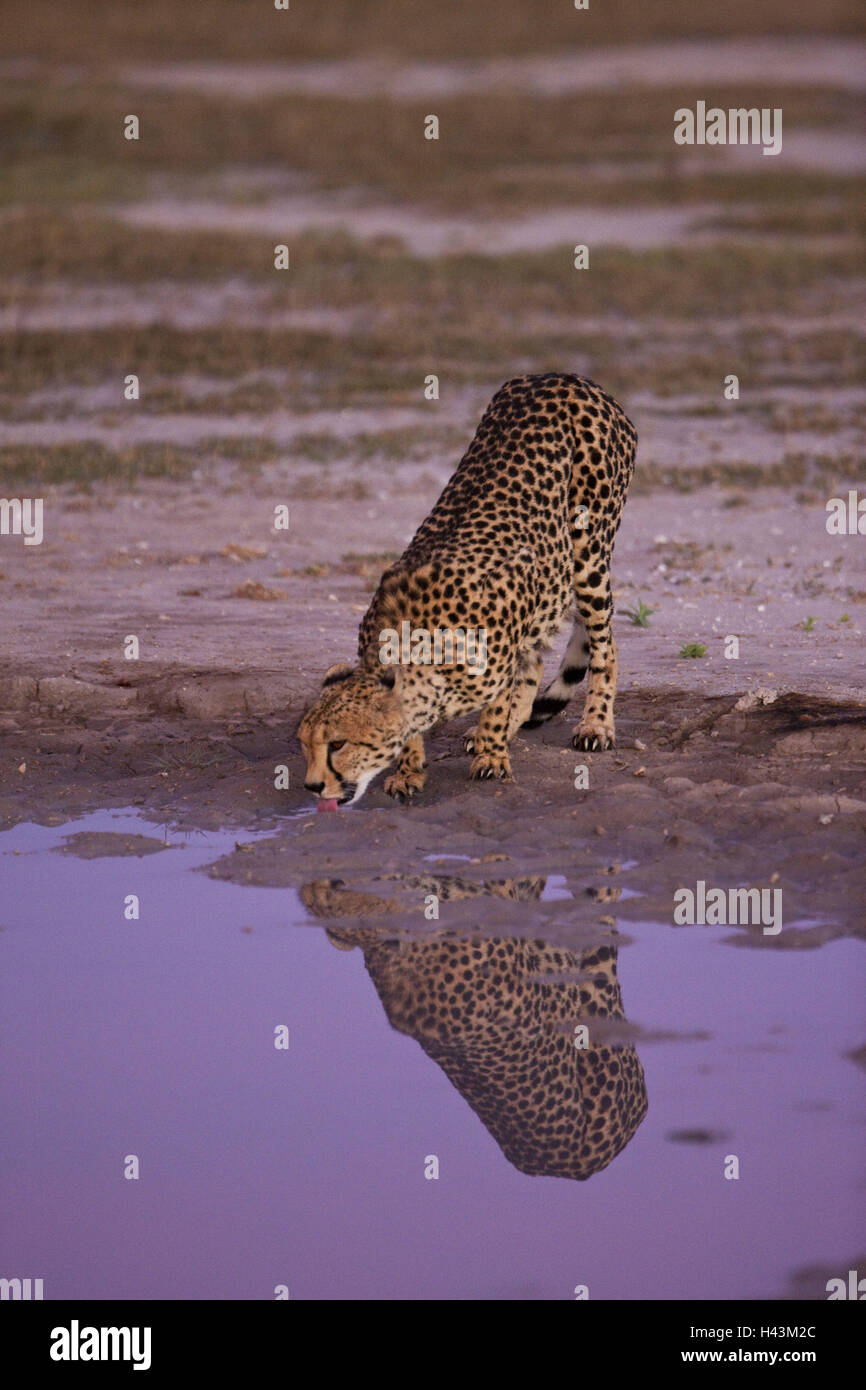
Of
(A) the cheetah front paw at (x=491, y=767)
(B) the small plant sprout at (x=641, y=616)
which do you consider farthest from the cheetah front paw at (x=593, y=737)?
(B) the small plant sprout at (x=641, y=616)

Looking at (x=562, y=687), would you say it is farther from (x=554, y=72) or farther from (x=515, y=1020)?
(x=554, y=72)

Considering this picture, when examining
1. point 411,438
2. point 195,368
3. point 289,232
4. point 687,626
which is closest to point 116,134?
point 289,232

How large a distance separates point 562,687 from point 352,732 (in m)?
1.64

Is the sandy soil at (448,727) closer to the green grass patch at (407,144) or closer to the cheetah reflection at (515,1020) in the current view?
the cheetah reflection at (515,1020)

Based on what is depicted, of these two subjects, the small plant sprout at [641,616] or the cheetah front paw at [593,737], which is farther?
the small plant sprout at [641,616]

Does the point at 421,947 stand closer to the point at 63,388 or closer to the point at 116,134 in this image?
the point at 63,388

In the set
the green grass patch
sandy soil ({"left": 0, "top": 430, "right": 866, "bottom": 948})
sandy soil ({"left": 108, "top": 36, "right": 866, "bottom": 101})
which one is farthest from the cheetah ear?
sandy soil ({"left": 108, "top": 36, "right": 866, "bottom": 101})

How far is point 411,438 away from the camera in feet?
51.8

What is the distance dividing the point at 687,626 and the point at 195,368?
9.22 m

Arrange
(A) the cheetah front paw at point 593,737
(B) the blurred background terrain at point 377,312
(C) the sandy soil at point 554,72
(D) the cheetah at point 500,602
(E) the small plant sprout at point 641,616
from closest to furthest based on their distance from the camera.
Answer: (D) the cheetah at point 500,602 → (A) the cheetah front paw at point 593,737 → (E) the small plant sprout at point 641,616 → (B) the blurred background terrain at point 377,312 → (C) the sandy soil at point 554,72

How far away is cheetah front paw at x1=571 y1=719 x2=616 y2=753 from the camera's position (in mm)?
8164

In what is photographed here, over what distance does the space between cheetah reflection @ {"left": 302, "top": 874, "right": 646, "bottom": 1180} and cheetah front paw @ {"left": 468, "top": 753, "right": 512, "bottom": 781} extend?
0.99 metres

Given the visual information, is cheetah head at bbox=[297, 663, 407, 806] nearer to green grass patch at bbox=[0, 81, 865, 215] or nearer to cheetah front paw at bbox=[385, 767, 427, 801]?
cheetah front paw at bbox=[385, 767, 427, 801]

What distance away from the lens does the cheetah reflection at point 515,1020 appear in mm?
5242
